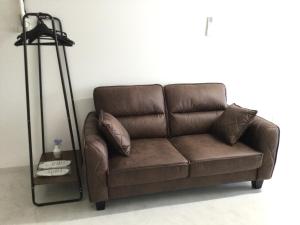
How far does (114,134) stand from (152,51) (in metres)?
1.05

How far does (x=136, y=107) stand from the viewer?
2.53 meters

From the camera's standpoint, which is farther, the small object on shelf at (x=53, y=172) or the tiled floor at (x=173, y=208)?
the small object on shelf at (x=53, y=172)

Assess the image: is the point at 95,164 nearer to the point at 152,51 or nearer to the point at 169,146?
the point at 169,146

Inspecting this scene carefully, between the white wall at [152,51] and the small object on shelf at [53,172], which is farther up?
the white wall at [152,51]

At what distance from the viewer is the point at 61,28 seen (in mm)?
2420

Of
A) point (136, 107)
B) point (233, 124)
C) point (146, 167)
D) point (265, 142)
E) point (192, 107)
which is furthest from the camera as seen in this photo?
point (192, 107)

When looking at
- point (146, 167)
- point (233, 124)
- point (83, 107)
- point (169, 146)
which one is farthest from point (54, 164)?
point (233, 124)

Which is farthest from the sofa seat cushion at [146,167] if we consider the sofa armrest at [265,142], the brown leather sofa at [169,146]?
the sofa armrest at [265,142]

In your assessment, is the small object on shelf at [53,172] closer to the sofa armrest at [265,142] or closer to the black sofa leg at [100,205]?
the black sofa leg at [100,205]

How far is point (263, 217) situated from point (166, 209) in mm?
754

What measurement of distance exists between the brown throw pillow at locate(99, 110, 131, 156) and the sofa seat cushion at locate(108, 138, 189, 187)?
74 millimetres

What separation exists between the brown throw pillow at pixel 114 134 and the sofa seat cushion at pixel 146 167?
0.24 feet

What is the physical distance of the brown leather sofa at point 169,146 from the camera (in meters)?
2.03

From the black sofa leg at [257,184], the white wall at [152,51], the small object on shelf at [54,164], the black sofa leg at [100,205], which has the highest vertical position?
the white wall at [152,51]
